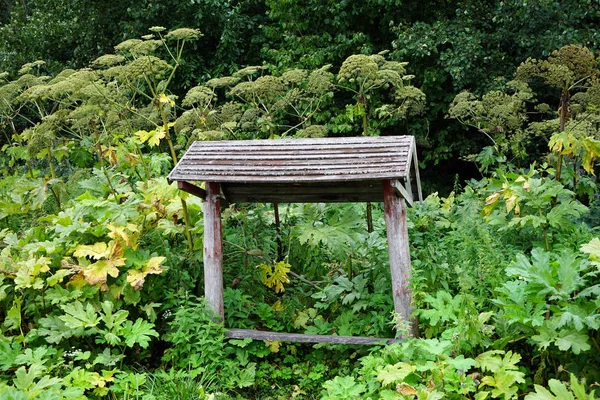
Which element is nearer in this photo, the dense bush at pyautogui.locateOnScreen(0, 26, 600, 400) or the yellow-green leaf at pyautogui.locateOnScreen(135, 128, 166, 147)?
the dense bush at pyautogui.locateOnScreen(0, 26, 600, 400)

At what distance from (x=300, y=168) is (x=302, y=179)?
0.16 metres

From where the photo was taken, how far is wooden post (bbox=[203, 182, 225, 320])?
5.84 m

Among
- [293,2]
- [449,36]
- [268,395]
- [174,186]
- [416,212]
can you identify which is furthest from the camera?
[293,2]

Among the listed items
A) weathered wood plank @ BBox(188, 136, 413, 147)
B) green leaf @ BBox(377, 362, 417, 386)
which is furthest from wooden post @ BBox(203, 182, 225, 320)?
green leaf @ BBox(377, 362, 417, 386)

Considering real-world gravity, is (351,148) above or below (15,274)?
above

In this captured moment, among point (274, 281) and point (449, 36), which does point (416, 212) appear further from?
point (449, 36)

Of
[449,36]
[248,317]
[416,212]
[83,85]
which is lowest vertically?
[248,317]

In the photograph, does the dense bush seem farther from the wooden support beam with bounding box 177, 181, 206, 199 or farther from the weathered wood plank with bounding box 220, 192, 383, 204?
the wooden support beam with bounding box 177, 181, 206, 199

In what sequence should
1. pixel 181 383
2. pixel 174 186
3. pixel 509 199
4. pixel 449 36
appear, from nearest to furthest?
1. pixel 181 383
2. pixel 509 199
3. pixel 174 186
4. pixel 449 36

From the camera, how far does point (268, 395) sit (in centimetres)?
559

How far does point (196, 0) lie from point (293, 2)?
186 centimetres

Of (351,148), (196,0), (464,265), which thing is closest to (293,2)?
(196,0)

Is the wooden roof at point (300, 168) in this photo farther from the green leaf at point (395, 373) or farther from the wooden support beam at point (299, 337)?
the green leaf at point (395, 373)

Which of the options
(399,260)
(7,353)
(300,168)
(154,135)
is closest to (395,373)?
(399,260)
